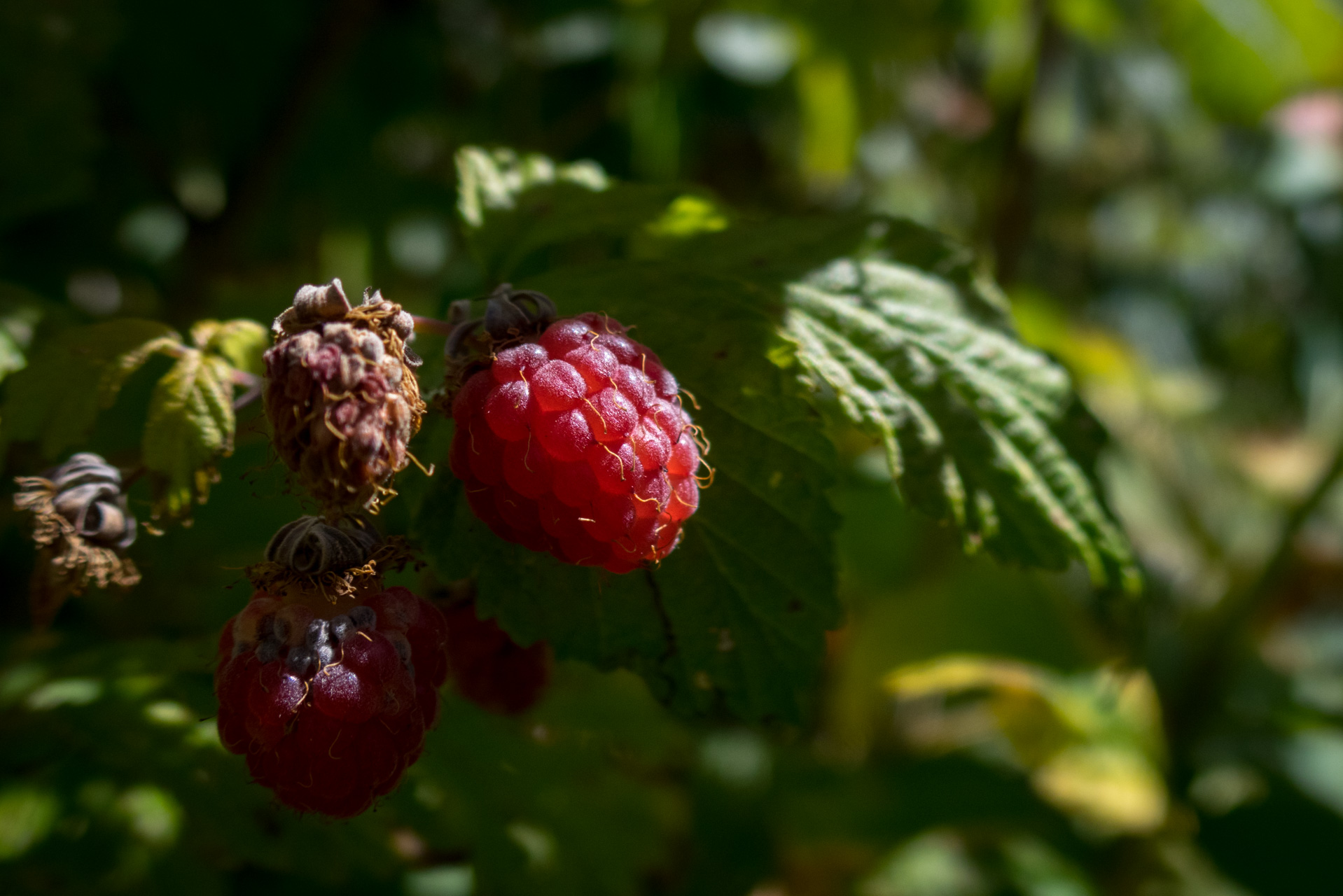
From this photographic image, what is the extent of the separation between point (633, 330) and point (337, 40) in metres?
1.36

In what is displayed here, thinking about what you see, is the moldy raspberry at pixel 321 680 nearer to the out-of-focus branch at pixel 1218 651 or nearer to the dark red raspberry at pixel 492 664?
the dark red raspberry at pixel 492 664

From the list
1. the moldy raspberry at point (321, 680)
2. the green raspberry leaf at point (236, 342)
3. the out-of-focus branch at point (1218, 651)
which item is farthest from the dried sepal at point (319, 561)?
the out-of-focus branch at point (1218, 651)

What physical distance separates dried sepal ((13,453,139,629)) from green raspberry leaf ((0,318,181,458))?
3cm

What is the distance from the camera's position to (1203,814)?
218cm

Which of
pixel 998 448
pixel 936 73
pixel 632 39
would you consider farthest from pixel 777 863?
pixel 936 73

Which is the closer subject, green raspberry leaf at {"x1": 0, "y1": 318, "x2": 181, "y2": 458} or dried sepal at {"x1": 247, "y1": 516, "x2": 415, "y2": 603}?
dried sepal at {"x1": 247, "y1": 516, "x2": 415, "y2": 603}

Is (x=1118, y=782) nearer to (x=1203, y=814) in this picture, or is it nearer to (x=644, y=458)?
(x=1203, y=814)

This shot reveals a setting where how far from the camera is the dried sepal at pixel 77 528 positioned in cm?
94

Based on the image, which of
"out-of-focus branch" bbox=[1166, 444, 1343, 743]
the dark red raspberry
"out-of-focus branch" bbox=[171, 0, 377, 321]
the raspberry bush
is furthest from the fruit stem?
"out-of-focus branch" bbox=[1166, 444, 1343, 743]

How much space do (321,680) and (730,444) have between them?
16.1 inches

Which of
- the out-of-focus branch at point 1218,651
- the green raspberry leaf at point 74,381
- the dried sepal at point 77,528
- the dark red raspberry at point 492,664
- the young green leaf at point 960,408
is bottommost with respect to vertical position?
the out-of-focus branch at point 1218,651

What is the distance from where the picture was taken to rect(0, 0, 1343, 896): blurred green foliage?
40.1 inches

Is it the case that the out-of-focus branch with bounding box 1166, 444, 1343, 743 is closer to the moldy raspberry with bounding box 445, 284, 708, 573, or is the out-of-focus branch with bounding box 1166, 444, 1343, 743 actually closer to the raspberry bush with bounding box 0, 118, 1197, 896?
the raspberry bush with bounding box 0, 118, 1197, 896

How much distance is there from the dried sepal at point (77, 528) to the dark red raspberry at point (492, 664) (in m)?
0.31
